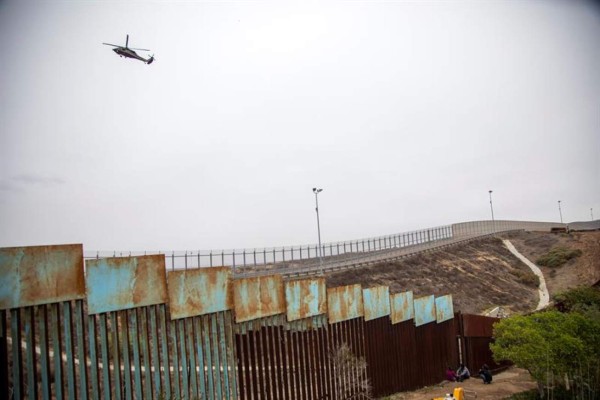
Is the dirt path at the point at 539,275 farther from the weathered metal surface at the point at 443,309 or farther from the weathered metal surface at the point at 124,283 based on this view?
the weathered metal surface at the point at 124,283

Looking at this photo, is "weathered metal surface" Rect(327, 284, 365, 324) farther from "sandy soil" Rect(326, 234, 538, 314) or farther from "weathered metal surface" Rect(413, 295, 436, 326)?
"sandy soil" Rect(326, 234, 538, 314)

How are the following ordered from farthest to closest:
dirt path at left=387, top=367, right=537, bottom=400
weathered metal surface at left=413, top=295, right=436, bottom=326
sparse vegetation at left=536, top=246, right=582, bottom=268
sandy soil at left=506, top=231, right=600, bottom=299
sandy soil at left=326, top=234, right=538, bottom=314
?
sparse vegetation at left=536, top=246, right=582, bottom=268 → sandy soil at left=506, top=231, right=600, bottom=299 → sandy soil at left=326, top=234, right=538, bottom=314 → weathered metal surface at left=413, top=295, right=436, bottom=326 → dirt path at left=387, top=367, right=537, bottom=400

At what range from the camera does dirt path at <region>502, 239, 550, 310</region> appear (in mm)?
43325

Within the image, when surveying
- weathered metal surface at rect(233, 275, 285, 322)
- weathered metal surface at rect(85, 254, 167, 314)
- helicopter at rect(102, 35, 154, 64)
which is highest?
helicopter at rect(102, 35, 154, 64)

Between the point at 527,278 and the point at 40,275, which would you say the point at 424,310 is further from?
the point at 527,278

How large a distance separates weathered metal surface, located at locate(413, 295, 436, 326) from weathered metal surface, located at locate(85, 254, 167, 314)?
43.6 ft

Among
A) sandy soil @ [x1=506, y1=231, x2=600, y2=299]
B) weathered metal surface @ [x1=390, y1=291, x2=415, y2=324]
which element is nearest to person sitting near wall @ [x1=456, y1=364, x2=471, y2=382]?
weathered metal surface @ [x1=390, y1=291, x2=415, y2=324]

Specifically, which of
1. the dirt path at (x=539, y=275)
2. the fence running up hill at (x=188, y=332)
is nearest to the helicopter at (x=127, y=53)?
the fence running up hill at (x=188, y=332)

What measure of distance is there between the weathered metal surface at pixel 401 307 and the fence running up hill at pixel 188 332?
78mm

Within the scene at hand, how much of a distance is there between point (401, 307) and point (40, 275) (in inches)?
579

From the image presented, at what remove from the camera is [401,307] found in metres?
19.1

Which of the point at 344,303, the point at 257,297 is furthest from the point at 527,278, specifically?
the point at 257,297

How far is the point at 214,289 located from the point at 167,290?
4.77 feet

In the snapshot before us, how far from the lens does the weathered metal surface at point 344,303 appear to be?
15.5 m
